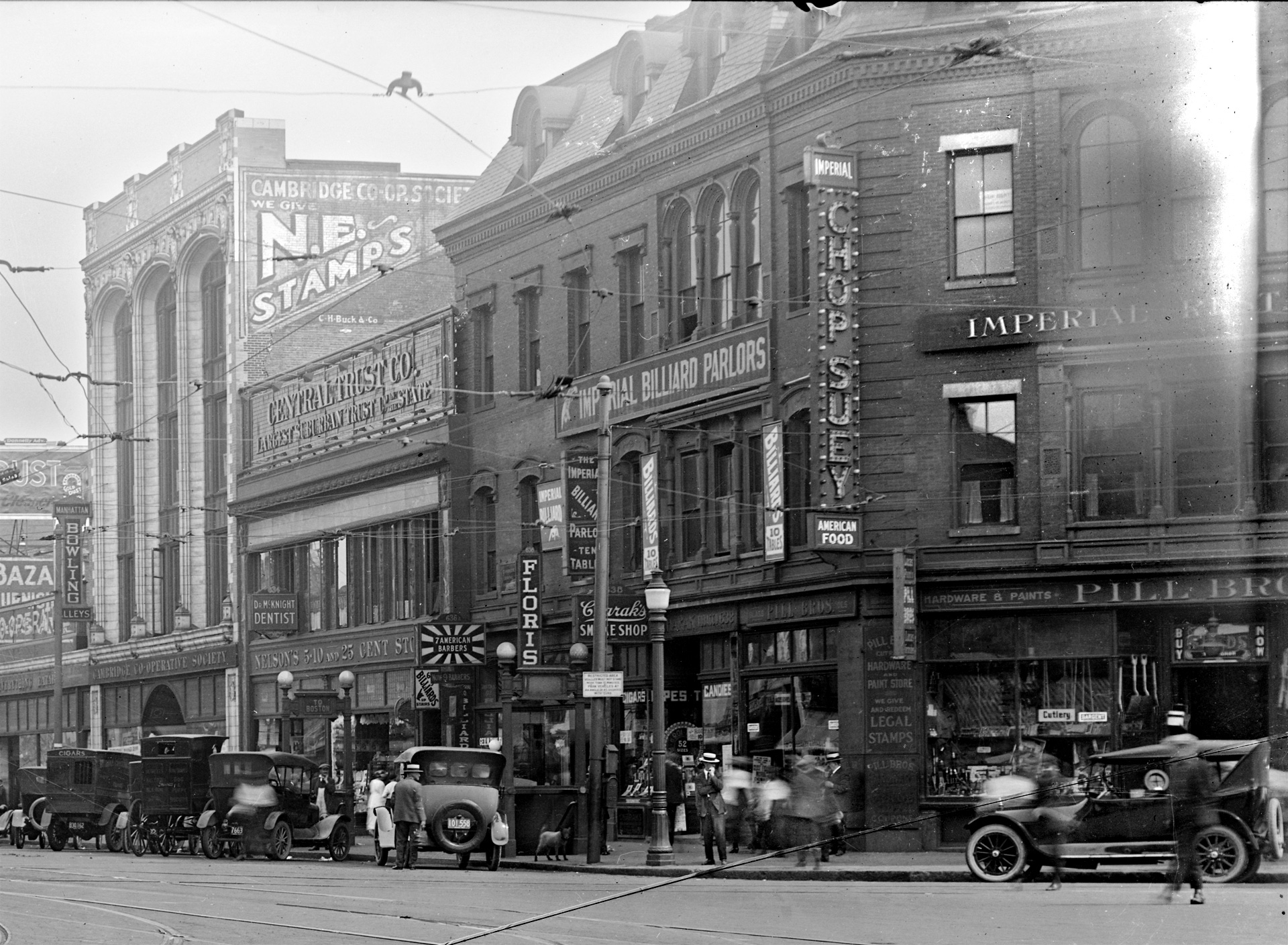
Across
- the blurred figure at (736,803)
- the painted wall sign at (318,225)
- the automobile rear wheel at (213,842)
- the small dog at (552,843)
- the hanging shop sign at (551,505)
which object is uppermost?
the painted wall sign at (318,225)

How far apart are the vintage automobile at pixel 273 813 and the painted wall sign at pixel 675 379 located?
8658mm

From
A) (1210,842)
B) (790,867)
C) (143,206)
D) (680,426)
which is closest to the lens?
(1210,842)

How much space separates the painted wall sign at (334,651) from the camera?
45.4 m

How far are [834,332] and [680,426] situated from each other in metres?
5.92

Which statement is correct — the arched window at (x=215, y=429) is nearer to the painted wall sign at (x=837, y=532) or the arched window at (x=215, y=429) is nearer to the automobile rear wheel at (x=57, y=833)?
the automobile rear wheel at (x=57, y=833)

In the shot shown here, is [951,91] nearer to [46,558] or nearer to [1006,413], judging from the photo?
[1006,413]

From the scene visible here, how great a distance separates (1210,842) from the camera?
835 inches

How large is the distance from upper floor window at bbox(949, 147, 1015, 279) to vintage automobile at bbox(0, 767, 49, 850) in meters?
25.5

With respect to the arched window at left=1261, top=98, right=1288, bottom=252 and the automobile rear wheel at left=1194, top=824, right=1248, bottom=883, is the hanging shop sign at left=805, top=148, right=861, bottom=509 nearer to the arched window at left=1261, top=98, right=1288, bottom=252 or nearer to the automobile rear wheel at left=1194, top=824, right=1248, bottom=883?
the arched window at left=1261, top=98, right=1288, bottom=252

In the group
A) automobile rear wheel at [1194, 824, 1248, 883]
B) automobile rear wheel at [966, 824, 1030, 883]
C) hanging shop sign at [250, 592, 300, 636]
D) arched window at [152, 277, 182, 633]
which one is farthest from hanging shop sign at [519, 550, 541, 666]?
arched window at [152, 277, 182, 633]

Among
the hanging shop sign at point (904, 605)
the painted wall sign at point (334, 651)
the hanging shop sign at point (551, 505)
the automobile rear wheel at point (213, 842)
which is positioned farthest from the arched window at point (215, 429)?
the hanging shop sign at point (904, 605)

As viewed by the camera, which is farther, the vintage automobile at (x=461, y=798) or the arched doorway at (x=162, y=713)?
the arched doorway at (x=162, y=713)

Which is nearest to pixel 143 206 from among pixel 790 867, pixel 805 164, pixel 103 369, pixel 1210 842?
pixel 103 369

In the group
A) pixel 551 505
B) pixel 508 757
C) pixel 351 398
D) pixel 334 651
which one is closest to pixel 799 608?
pixel 508 757
